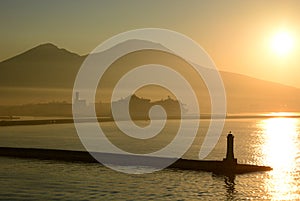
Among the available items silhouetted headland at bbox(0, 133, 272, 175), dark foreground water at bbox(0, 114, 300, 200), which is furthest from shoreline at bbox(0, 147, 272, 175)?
dark foreground water at bbox(0, 114, 300, 200)

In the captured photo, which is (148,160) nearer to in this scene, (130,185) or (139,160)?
(139,160)

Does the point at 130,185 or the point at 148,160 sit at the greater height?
the point at 148,160

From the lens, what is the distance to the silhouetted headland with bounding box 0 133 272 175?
1458 inches

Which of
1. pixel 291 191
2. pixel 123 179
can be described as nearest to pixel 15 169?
pixel 123 179

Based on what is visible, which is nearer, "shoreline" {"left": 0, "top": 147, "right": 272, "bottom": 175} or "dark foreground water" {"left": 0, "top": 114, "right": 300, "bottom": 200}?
"dark foreground water" {"left": 0, "top": 114, "right": 300, "bottom": 200}

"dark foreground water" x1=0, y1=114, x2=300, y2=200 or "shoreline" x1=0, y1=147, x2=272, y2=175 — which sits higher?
"shoreline" x1=0, y1=147, x2=272, y2=175

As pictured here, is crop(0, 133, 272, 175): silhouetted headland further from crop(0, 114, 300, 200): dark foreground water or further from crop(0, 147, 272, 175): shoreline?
crop(0, 114, 300, 200): dark foreground water

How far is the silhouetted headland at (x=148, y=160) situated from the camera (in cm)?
3703

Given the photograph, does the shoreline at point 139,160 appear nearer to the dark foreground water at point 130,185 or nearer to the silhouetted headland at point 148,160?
Result: the silhouetted headland at point 148,160

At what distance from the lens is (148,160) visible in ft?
139

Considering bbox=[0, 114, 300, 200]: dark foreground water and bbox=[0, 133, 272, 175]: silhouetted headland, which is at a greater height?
bbox=[0, 133, 272, 175]: silhouetted headland

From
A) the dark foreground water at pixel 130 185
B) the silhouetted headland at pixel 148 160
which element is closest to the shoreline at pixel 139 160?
the silhouetted headland at pixel 148 160

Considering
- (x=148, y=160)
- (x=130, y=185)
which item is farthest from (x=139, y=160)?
(x=130, y=185)

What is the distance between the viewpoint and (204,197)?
29.0 meters
